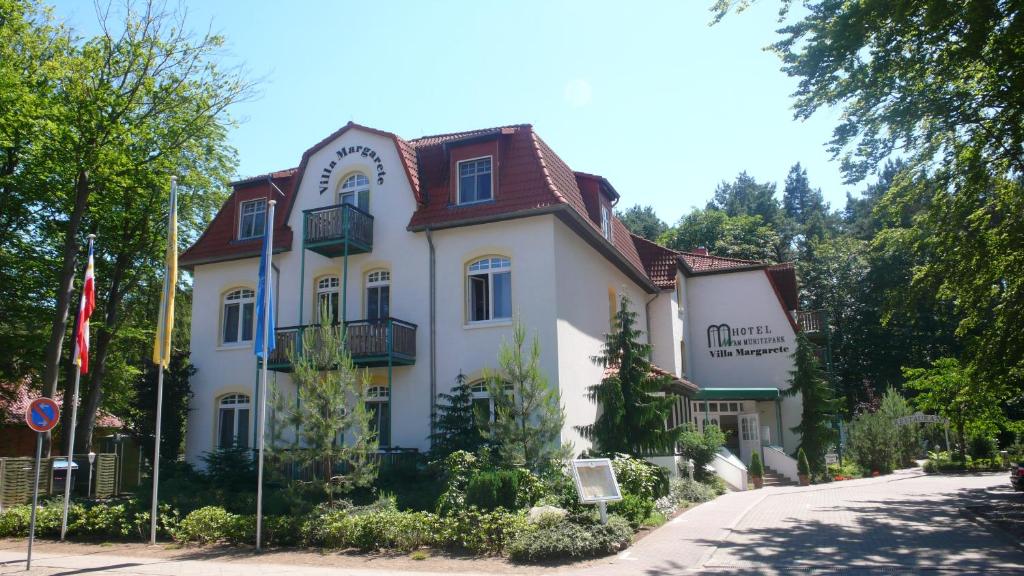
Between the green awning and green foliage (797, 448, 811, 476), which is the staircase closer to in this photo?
green foliage (797, 448, 811, 476)

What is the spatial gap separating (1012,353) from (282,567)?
46.5ft

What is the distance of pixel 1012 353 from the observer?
14.6 metres

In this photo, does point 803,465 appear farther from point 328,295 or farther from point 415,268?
point 328,295

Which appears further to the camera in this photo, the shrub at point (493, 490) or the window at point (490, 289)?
the window at point (490, 289)

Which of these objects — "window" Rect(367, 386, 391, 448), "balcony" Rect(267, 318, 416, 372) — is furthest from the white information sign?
"window" Rect(367, 386, 391, 448)

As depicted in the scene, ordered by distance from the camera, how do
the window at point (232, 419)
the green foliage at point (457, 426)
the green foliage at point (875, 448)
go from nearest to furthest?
the green foliage at point (457, 426)
the window at point (232, 419)
the green foliage at point (875, 448)

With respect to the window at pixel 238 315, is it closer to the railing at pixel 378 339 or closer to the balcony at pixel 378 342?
the balcony at pixel 378 342

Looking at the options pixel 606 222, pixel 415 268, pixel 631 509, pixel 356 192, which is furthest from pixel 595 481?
pixel 356 192

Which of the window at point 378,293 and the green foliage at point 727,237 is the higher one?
the green foliage at point 727,237

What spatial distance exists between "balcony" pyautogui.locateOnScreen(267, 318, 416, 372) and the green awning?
11.3m

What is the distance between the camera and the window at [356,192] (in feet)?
67.3

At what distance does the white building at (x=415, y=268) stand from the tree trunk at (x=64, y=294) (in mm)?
3026

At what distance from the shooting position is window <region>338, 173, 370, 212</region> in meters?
20.5

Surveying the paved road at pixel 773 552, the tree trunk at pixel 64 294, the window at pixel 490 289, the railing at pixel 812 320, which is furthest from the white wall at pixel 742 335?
the tree trunk at pixel 64 294
